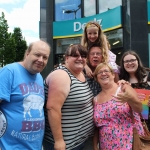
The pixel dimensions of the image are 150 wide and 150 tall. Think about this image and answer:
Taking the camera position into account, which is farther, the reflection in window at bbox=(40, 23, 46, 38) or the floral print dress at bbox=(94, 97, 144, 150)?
the reflection in window at bbox=(40, 23, 46, 38)

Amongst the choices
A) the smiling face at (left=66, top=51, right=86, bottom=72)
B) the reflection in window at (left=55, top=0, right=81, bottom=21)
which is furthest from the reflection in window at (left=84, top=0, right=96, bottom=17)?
the smiling face at (left=66, top=51, right=86, bottom=72)

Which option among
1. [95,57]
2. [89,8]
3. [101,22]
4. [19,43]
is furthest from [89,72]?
[19,43]

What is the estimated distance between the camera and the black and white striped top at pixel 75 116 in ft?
8.23

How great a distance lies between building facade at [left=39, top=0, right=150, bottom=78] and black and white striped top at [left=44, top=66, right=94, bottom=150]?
784cm

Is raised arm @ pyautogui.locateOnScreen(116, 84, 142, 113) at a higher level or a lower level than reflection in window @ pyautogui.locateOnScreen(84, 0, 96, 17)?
lower

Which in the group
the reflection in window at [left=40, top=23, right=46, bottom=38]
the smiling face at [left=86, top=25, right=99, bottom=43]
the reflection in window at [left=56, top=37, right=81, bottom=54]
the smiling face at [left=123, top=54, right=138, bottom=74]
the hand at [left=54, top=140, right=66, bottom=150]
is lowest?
the hand at [left=54, top=140, right=66, bottom=150]

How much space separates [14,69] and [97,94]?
1196 millimetres

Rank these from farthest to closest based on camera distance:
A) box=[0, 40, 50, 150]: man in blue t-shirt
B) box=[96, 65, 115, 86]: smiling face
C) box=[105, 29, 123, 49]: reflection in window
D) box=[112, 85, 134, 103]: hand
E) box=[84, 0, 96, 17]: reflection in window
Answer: box=[84, 0, 96, 17]: reflection in window < box=[105, 29, 123, 49]: reflection in window < box=[96, 65, 115, 86]: smiling face < box=[112, 85, 134, 103]: hand < box=[0, 40, 50, 150]: man in blue t-shirt

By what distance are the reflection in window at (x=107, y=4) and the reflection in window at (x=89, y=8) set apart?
1.80 feet

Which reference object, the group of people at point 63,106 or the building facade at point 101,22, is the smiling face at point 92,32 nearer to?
the group of people at point 63,106

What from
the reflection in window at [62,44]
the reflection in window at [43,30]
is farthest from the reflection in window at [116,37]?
the reflection in window at [43,30]

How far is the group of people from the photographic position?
7.22 feet

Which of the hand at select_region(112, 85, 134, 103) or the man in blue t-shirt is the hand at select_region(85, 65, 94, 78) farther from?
the man in blue t-shirt

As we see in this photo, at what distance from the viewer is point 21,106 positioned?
7.26 feet
